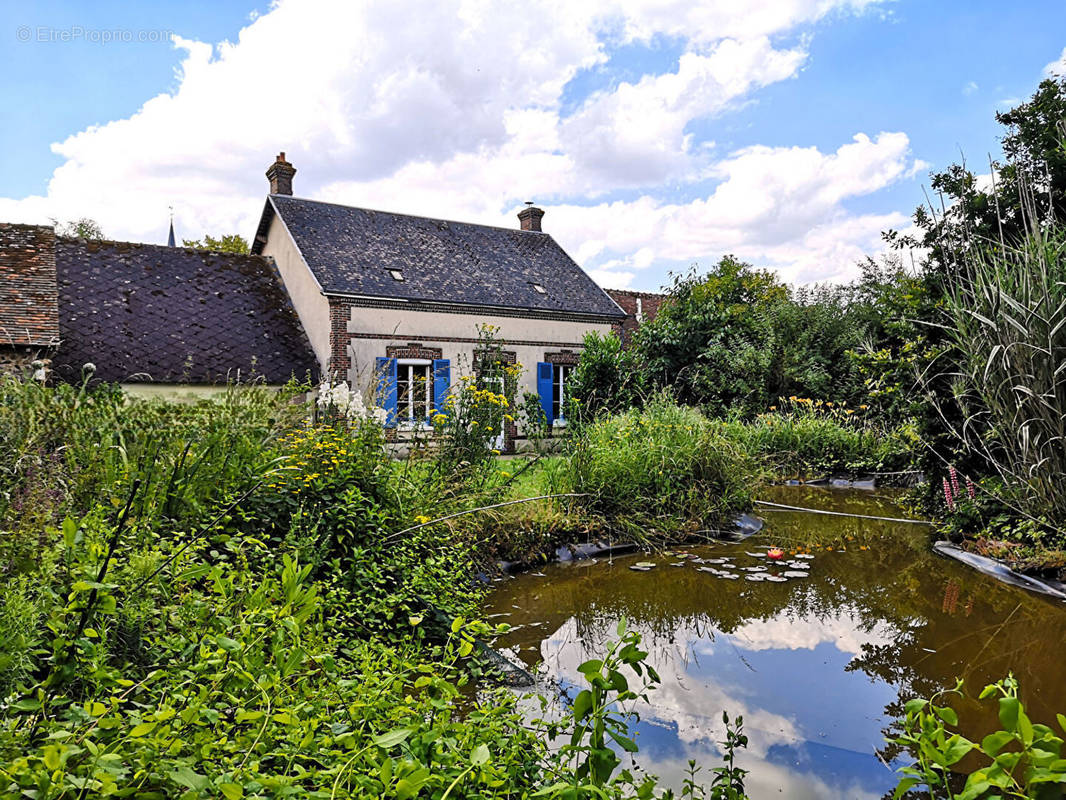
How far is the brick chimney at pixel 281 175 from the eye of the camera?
15.6m

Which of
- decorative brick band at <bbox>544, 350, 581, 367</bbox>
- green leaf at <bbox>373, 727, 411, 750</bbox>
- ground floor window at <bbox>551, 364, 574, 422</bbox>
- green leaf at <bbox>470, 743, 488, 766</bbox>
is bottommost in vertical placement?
green leaf at <bbox>470, 743, 488, 766</bbox>

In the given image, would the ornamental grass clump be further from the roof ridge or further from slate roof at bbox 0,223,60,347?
the roof ridge

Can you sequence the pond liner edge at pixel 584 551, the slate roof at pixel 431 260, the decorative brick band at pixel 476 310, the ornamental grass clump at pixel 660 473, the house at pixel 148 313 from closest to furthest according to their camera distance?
the pond liner edge at pixel 584 551
the ornamental grass clump at pixel 660 473
the house at pixel 148 313
the decorative brick band at pixel 476 310
the slate roof at pixel 431 260

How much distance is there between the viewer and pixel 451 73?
785 cm

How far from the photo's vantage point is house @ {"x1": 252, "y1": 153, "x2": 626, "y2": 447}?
44.4ft

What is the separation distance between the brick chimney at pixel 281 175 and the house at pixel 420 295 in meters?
0.02

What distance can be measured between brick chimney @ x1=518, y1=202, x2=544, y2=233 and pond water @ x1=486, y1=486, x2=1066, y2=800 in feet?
48.1

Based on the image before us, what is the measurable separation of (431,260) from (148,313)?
20.6 ft

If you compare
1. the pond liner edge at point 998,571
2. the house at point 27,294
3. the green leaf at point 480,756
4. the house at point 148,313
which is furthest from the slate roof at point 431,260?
the green leaf at point 480,756

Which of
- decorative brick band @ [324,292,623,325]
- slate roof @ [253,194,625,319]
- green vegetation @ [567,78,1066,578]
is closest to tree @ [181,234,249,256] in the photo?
slate roof @ [253,194,625,319]

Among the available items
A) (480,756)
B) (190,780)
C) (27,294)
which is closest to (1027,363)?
(480,756)

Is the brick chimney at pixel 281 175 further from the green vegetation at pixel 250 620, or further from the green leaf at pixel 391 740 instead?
the green leaf at pixel 391 740

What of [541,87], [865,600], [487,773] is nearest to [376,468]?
[487,773]

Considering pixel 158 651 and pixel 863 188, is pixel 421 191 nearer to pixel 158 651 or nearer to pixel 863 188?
pixel 863 188
